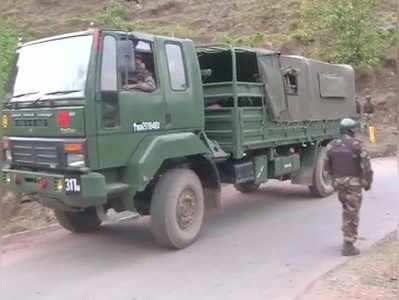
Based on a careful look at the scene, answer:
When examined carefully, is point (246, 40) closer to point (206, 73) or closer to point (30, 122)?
point (206, 73)

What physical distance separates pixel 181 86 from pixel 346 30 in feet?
49.2

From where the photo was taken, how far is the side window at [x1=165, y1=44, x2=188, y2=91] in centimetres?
759

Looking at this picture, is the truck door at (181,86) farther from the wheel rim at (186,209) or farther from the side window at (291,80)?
the side window at (291,80)

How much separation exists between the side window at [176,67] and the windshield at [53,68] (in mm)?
1202

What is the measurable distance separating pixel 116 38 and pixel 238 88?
2.28 meters

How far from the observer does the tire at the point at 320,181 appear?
1086 cm

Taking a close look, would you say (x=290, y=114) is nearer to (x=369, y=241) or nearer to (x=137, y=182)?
(x=369, y=241)

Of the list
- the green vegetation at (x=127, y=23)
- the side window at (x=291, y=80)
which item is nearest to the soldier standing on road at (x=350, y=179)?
the side window at (x=291, y=80)

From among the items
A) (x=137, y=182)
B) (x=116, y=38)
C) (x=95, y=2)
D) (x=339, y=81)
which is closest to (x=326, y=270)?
(x=137, y=182)

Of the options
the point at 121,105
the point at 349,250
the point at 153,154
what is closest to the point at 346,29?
the point at 349,250

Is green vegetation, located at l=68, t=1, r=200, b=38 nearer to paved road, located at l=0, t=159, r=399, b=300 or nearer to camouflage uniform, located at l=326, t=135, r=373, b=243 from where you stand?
paved road, located at l=0, t=159, r=399, b=300

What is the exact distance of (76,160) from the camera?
6566 millimetres

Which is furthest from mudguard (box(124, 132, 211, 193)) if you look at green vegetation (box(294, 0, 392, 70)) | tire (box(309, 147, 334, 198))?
green vegetation (box(294, 0, 392, 70))

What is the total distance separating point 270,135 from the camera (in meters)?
9.33
